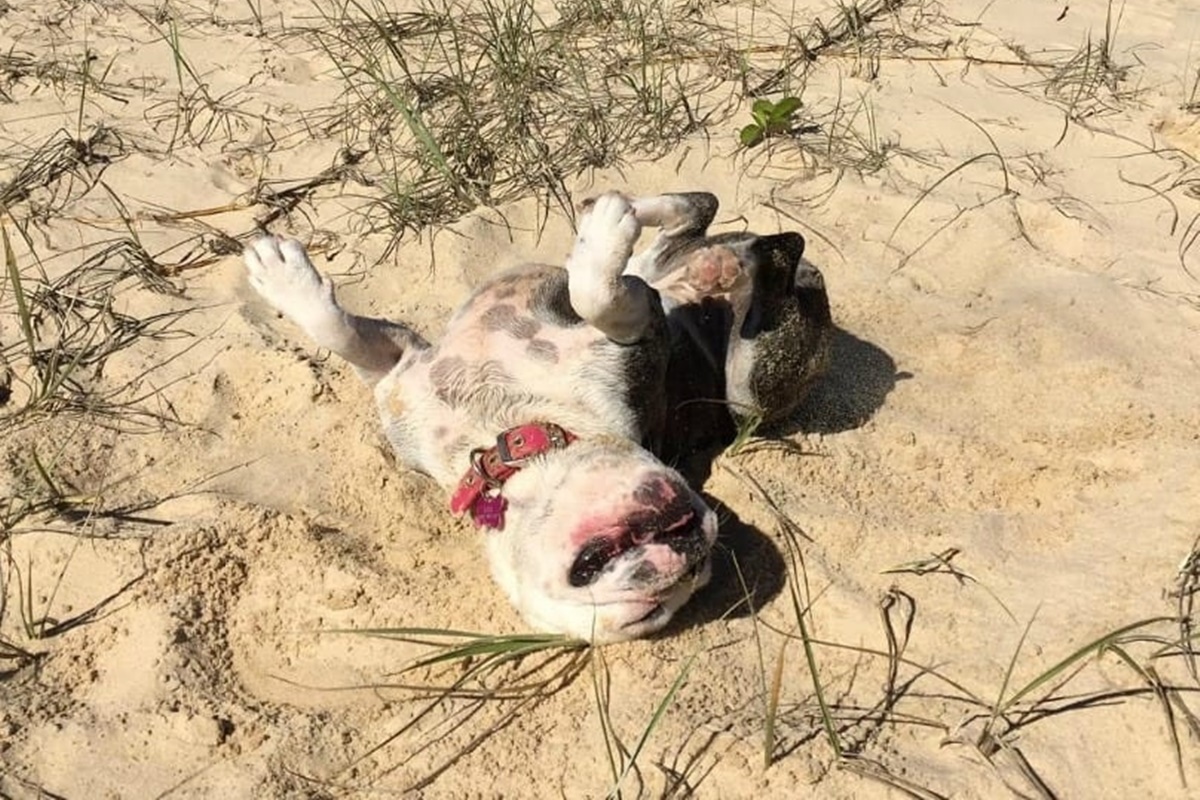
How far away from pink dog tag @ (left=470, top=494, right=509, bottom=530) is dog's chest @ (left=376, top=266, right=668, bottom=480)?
0.79 ft

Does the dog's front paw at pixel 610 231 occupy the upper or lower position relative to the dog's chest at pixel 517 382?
upper

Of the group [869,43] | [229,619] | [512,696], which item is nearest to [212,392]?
[229,619]

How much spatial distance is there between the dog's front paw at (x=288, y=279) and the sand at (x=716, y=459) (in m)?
0.41

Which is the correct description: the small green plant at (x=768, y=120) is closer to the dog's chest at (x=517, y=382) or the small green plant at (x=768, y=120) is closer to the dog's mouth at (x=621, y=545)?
the dog's chest at (x=517, y=382)

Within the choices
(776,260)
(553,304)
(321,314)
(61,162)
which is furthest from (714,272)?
(61,162)

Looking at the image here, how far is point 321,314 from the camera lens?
3.01 metres

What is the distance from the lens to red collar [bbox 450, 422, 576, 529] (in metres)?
2.72

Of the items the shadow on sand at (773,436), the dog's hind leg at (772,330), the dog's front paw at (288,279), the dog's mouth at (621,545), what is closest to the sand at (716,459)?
the shadow on sand at (773,436)

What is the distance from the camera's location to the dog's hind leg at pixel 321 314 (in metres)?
3.02

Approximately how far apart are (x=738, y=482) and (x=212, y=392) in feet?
4.97

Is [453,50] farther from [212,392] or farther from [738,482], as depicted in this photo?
[738,482]

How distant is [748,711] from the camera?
257cm

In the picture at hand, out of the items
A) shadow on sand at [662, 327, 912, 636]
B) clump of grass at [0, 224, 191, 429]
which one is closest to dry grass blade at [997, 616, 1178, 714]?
shadow on sand at [662, 327, 912, 636]

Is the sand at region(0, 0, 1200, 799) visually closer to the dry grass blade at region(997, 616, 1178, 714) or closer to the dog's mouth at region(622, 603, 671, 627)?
the dry grass blade at region(997, 616, 1178, 714)
